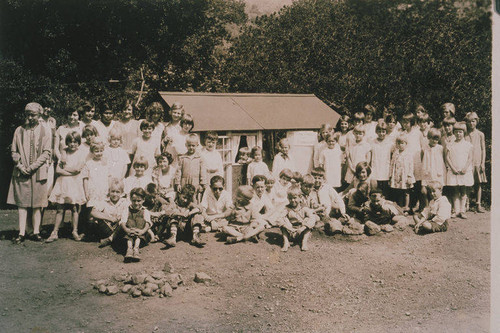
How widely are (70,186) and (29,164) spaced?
0.62m

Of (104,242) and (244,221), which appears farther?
(244,221)

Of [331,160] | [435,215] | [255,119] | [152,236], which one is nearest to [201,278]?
[152,236]

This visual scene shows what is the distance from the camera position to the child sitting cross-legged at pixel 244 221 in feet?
19.5

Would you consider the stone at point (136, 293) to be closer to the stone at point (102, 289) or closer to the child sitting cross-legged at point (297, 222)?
the stone at point (102, 289)

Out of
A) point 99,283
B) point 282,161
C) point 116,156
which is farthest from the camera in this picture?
point 282,161

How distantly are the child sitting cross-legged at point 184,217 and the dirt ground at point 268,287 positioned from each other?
183mm

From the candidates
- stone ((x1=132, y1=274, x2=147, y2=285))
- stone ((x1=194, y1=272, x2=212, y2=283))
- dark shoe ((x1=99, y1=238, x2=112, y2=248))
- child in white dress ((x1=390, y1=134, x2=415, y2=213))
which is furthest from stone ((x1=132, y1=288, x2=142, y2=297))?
child in white dress ((x1=390, y1=134, x2=415, y2=213))

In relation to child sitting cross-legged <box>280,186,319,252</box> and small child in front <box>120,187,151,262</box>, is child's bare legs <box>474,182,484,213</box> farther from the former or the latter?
small child in front <box>120,187,151,262</box>

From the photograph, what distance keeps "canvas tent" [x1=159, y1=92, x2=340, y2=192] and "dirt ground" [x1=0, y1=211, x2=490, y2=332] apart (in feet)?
9.63

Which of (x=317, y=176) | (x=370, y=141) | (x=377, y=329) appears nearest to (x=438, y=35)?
(x=370, y=141)

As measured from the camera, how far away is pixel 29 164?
576cm

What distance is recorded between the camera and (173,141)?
22.6 feet

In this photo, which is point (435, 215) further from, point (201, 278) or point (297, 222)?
point (201, 278)

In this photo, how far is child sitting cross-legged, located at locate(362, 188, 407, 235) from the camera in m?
6.53
